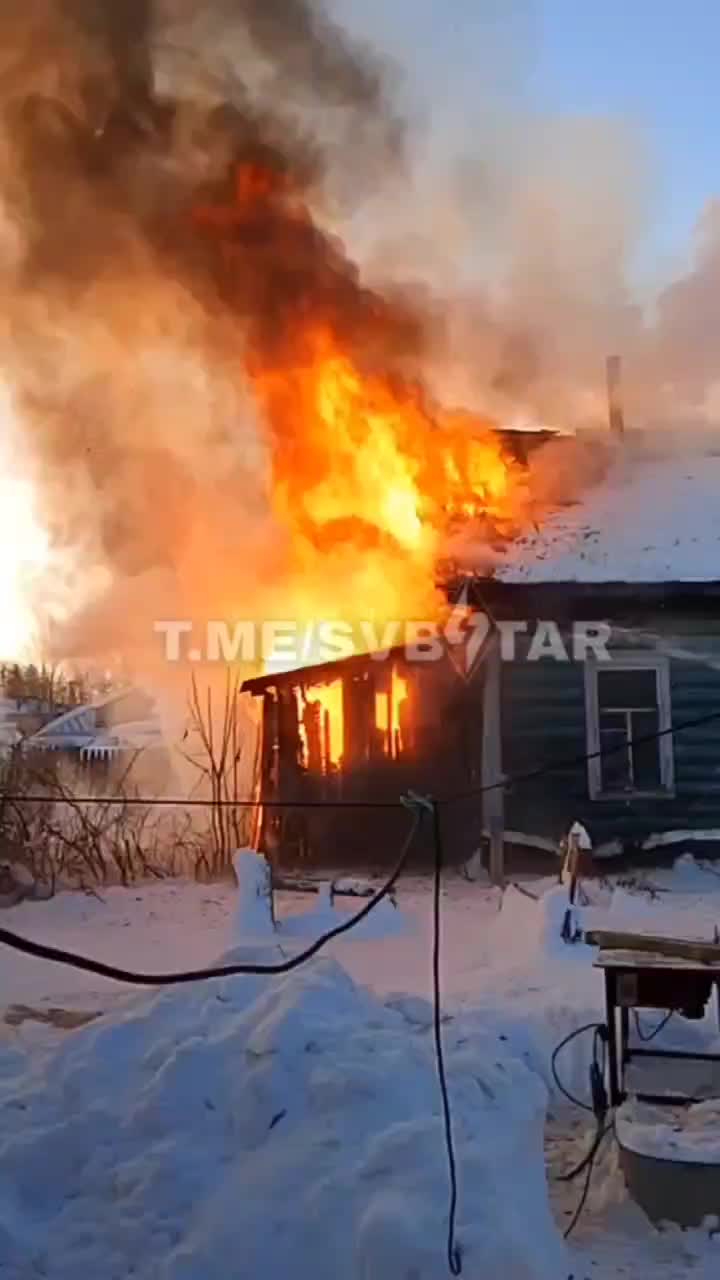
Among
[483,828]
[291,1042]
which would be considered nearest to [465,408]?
[483,828]

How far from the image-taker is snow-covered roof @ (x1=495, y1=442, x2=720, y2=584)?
1448 centimetres

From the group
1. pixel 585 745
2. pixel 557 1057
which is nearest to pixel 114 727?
pixel 585 745

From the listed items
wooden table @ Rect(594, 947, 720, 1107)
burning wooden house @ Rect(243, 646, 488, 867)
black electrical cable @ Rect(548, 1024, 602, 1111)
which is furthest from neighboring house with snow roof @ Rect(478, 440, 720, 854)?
wooden table @ Rect(594, 947, 720, 1107)

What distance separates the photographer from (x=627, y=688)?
14.8 metres

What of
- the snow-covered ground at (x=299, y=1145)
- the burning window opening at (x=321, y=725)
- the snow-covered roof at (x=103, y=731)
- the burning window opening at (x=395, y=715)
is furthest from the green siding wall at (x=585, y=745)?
the snow-covered roof at (x=103, y=731)

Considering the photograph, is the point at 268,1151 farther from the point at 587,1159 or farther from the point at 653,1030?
the point at 653,1030

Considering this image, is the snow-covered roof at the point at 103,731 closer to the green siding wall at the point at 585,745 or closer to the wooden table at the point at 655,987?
the green siding wall at the point at 585,745

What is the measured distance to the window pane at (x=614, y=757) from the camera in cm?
1455

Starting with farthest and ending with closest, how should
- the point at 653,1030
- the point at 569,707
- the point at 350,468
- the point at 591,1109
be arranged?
the point at 350,468, the point at 569,707, the point at 653,1030, the point at 591,1109

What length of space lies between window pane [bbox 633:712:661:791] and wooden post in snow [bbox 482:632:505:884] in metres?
1.65

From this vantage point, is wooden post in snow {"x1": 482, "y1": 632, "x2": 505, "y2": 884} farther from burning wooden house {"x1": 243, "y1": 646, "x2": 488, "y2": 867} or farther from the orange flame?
the orange flame

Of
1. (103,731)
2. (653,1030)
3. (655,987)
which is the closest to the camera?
(655,987)

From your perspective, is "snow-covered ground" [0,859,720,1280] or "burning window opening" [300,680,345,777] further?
"burning window opening" [300,680,345,777]

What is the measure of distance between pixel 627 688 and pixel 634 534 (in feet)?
7.28
